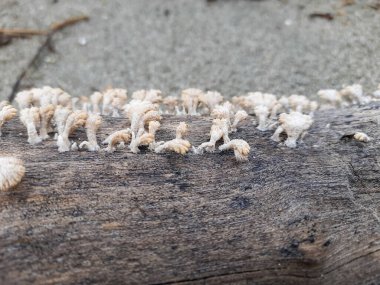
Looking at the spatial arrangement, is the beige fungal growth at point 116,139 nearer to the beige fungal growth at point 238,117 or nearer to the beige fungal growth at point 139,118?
the beige fungal growth at point 139,118

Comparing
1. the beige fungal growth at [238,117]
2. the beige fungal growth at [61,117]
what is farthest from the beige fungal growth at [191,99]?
the beige fungal growth at [61,117]

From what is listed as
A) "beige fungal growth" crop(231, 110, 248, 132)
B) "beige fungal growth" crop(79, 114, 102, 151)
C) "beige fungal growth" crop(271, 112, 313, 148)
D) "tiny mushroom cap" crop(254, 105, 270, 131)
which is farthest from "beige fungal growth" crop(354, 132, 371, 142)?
"beige fungal growth" crop(79, 114, 102, 151)

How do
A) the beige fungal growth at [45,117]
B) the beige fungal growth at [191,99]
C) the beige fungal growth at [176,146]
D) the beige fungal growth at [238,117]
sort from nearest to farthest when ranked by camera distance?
the beige fungal growth at [176,146]
the beige fungal growth at [45,117]
the beige fungal growth at [238,117]
the beige fungal growth at [191,99]

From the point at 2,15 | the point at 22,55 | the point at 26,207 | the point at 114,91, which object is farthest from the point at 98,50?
→ the point at 26,207

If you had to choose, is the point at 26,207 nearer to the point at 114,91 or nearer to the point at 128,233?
the point at 128,233

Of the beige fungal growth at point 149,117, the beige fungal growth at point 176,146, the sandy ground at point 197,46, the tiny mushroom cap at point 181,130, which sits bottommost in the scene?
the beige fungal growth at point 176,146

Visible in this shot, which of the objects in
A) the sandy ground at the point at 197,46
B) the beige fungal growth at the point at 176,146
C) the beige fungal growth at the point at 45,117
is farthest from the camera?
the sandy ground at the point at 197,46
